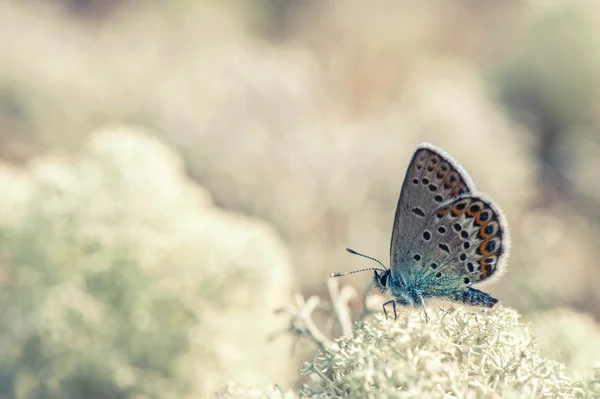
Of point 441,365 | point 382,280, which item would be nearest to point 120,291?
point 382,280

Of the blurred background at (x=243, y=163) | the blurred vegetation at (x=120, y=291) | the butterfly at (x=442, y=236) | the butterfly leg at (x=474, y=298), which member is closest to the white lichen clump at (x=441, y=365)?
the butterfly leg at (x=474, y=298)

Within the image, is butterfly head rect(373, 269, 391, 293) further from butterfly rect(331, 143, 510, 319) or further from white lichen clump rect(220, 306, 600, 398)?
white lichen clump rect(220, 306, 600, 398)

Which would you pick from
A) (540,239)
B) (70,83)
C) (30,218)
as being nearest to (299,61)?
(70,83)

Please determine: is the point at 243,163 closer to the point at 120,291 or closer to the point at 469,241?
the point at 120,291

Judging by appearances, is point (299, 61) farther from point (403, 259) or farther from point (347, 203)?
point (403, 259)

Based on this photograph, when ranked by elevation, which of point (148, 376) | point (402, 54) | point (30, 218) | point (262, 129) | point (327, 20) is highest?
point (327, 20)

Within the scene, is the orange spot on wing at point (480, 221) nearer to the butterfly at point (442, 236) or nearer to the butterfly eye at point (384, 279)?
the butterfly at point (442, 236)
